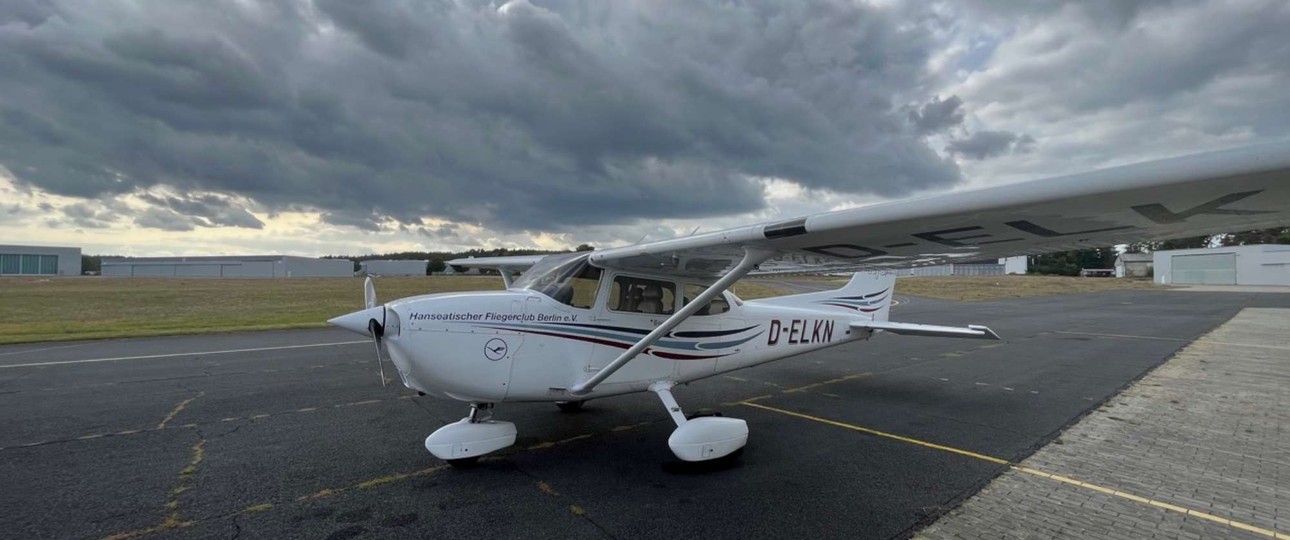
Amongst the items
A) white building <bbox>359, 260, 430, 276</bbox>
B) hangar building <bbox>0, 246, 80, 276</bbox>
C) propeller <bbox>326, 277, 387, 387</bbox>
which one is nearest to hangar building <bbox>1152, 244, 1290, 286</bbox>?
propeller <bbox>326, 277, 387, 387</bbox>

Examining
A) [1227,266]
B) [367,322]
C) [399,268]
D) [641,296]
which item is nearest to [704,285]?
[641,296]

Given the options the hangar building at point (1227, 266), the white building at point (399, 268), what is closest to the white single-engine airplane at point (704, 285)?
the hangar building at point (1227, 266)

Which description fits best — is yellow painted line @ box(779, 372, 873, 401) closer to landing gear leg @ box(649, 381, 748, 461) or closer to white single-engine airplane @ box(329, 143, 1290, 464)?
white single-engine airplane @ box(329, 143, 1290, 464)

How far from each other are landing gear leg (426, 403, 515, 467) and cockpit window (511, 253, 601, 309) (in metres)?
1.16

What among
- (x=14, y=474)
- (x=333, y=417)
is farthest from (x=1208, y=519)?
(x=14, y=474)

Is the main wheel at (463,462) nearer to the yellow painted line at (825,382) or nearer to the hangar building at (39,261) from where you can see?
the yellow painted line at (825,382)

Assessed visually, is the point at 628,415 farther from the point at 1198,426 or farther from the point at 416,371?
the point at 1198,426

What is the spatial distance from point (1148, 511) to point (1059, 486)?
52 cm

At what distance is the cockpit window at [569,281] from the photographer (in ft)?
16.5

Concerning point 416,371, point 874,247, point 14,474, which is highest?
point 874,247

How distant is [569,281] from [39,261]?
115 meters

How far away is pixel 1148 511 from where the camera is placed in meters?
3.81

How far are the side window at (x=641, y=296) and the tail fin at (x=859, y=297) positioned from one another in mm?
2603

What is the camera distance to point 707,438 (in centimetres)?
460
